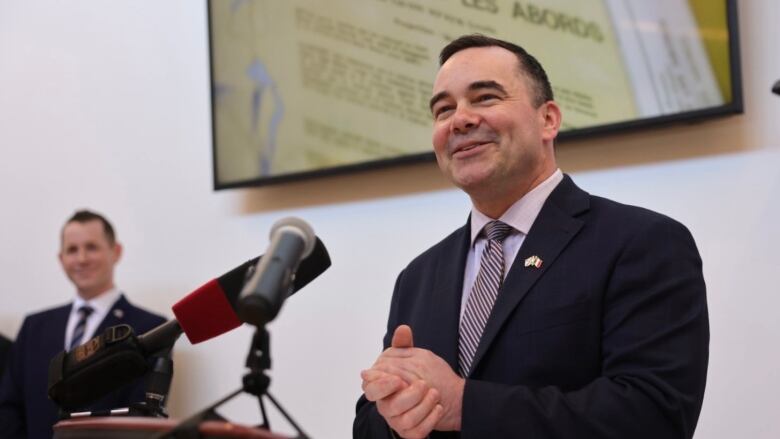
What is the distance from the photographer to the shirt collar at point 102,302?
3811 millimetres

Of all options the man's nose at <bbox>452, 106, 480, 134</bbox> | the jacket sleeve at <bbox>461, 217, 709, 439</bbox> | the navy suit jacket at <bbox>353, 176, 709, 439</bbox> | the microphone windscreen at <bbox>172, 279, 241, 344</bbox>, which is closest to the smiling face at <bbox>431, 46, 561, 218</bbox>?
the man's nose at <bbox>452, 106, 480, 134</bbox>

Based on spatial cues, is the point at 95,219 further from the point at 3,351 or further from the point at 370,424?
the point at 370,424

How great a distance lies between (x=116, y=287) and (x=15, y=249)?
2.43 ft

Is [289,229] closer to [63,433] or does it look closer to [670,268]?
[63,433]

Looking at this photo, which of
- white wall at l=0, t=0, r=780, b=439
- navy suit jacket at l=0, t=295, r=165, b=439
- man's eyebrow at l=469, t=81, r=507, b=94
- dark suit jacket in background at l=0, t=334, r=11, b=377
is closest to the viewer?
man's eyebrow at l=469, t=81, r=507, b=94

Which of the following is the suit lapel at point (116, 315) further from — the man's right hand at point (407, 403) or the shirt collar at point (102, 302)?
the man's right hand at point (407, 403)

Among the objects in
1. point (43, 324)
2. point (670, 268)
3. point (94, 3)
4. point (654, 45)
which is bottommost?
point (43, 324)

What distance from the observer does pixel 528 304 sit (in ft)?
5.82

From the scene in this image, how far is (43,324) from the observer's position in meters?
3.89

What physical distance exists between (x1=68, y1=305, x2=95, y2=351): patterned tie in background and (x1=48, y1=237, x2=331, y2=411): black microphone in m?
2.28

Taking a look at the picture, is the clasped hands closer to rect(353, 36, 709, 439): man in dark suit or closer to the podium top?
rect(353, 36, 709, 439): man in dark suit

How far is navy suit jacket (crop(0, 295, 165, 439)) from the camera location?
367 centimetres

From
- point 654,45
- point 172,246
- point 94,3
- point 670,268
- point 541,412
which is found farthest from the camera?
point 94,3

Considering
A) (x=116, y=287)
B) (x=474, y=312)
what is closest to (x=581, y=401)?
(x=474, y=312)
